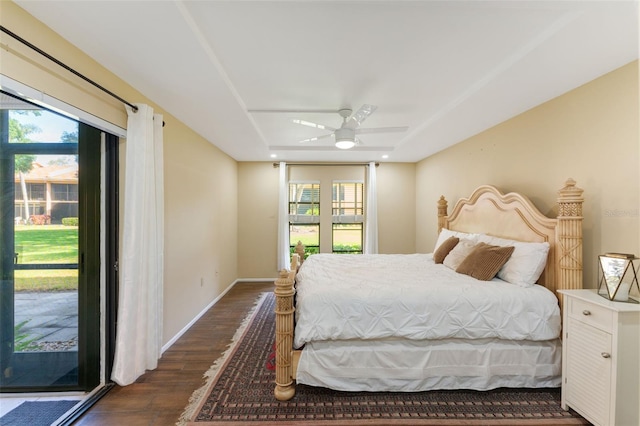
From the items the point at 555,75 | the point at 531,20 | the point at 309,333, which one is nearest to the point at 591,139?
the point at 555,75

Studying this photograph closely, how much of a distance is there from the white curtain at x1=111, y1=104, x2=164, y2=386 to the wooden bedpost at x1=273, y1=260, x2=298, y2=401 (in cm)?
117

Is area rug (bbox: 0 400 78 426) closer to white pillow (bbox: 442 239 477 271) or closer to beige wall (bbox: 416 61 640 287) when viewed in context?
white pillow (bbox: 442 239 477 271)

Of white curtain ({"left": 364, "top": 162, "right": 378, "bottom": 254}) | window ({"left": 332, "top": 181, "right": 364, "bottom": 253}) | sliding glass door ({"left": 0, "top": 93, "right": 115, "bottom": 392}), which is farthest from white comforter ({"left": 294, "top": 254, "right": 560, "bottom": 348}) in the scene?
window ({"left": 332, "top": 181, "right": 364, "bottom": 253})

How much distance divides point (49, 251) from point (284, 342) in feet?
6.36

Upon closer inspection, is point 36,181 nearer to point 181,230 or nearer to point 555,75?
point 181,230

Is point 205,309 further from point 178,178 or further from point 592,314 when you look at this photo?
point 592,314

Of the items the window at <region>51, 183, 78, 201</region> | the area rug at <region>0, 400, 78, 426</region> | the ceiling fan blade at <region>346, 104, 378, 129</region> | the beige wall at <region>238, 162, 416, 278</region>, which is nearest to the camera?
the area rug at <region>0, 400, 78, 426</region>

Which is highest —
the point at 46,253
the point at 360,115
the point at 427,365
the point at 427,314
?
the point at 360,115

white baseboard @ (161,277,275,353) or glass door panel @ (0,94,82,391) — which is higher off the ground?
glass door panel @ (0,94,82,391)

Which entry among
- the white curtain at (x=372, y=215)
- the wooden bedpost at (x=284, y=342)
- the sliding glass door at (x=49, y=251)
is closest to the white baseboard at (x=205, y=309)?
the sliding glass door at (x=49, y=251)

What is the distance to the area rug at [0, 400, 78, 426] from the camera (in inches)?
66.1

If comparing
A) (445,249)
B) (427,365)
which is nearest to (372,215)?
(445,249)

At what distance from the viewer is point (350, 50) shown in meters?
1.73

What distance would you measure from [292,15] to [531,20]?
1391 millimetres
